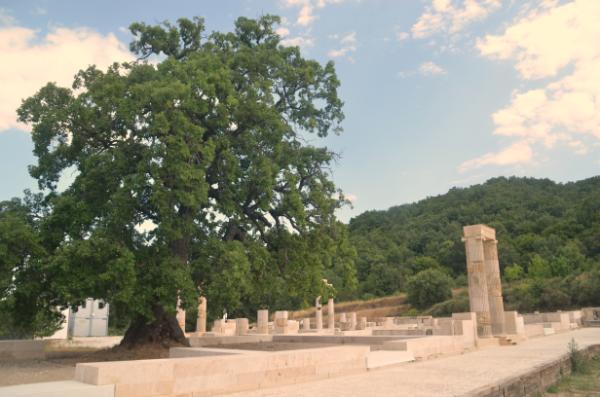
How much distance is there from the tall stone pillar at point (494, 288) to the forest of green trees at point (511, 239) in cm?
2828

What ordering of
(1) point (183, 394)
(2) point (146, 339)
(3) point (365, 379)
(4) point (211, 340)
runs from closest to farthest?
(1) point (183, 394), (3) point (365, 379), (2) point (146, 339), (4) point (211, 340)

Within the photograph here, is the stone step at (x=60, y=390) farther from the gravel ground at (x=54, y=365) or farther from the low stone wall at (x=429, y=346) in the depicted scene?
the low stone wall at (x=429, y=346)

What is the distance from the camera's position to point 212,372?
8.20 metres

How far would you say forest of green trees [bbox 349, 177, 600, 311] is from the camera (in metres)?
53.0

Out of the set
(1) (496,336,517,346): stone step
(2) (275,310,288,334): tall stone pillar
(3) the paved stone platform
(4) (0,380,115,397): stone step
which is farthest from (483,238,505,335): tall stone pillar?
(4) (0,380,115,397): stone step

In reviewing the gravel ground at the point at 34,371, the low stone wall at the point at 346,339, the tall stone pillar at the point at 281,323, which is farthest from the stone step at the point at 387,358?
the tall stone pillar at the point at 281,323

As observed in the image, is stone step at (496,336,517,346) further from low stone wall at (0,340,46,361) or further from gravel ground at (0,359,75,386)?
low stone wall at (0,340,46,361)

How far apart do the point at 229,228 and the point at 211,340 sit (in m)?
7.28

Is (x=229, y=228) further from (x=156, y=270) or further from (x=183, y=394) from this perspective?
(x=183, y=394)

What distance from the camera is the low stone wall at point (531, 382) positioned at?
759 centimetres

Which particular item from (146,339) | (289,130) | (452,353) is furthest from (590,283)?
(146,339)

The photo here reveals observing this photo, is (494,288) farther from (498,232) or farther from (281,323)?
(498,232)

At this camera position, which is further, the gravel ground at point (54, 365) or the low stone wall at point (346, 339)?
the low stone wall at point (346, 339)

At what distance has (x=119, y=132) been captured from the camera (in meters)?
17.1
